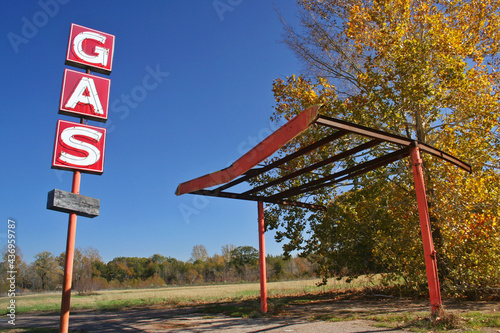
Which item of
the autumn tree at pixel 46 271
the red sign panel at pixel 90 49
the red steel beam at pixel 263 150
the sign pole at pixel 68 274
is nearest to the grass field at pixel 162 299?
the red steel beam at pixel 263 150

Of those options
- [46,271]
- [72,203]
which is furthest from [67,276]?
[46,271]

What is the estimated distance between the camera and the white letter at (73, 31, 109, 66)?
7.94m

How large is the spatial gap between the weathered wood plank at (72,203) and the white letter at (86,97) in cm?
222

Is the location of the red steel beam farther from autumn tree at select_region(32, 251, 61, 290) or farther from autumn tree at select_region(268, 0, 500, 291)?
autumn tree at select_region(32, 251, 61, 290)

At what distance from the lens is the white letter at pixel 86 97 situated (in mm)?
7410

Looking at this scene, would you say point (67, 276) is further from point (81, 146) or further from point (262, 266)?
point (262, 266)

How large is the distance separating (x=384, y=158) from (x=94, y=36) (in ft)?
24.4

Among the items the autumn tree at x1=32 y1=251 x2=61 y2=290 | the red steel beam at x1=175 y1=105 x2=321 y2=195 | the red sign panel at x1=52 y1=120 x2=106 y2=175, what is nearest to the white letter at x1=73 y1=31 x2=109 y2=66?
the red sign panel at x1=52 y1=120 x2=106 y2=175

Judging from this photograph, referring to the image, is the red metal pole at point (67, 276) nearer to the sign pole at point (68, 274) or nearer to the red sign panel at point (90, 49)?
the sign pole at point (68, 274)

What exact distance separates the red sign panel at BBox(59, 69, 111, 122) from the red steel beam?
2.71 m

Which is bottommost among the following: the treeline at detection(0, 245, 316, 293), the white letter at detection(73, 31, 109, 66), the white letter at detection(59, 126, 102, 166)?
the treeline at detection(0, 245, 316, 293)

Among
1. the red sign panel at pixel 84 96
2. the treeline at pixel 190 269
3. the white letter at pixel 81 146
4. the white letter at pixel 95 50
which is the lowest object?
the treeline at pixel 190 269

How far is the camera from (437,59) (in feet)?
36.5

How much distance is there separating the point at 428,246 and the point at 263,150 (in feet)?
11.5
